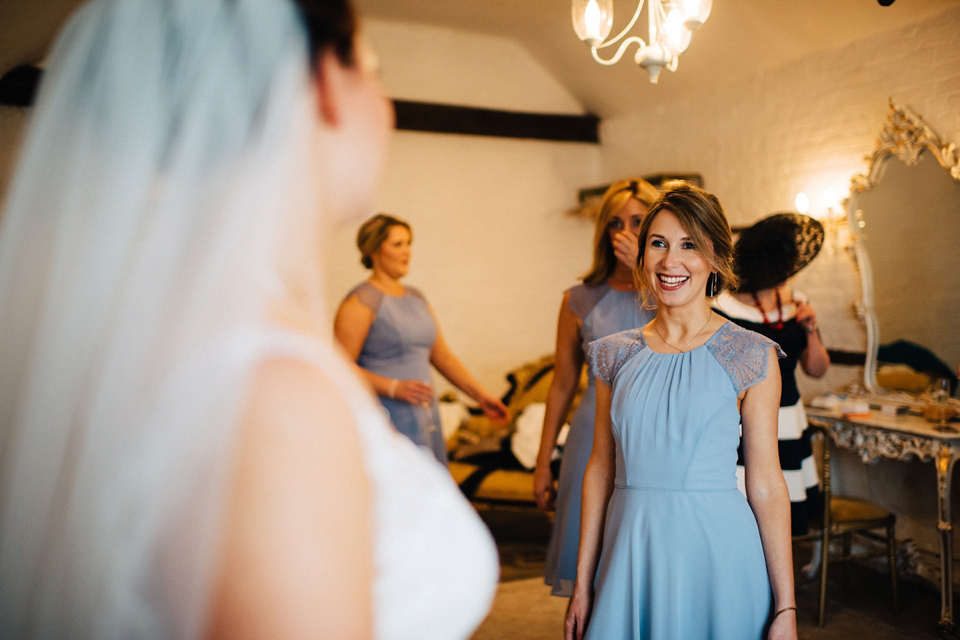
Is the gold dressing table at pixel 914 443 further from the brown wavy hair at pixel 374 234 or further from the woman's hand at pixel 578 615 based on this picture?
the brown wavy hair at pixel 374 234

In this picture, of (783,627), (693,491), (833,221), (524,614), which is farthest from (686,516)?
(833,221)

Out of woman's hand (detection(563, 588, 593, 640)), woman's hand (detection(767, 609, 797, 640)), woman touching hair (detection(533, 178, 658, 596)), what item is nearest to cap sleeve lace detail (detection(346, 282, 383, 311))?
woman touching hair (detection(533, 178, 658, 596))

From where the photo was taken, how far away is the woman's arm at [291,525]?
0.54 meters

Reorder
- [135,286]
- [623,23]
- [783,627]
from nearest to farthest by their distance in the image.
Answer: [135,286], [783,627], [623,23]

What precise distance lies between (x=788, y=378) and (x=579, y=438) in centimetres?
90

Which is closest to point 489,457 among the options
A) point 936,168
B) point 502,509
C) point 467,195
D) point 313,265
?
point 502,509

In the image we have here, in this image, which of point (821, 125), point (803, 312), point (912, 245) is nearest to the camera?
point (803, 312)

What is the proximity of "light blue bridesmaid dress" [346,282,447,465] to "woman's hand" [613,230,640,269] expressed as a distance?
1.28 m

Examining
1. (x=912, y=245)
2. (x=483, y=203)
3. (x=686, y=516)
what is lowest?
(x=686, y=516)

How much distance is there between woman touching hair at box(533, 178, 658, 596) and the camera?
7.36 ft

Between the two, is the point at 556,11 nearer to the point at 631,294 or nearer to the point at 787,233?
the point at 787,233

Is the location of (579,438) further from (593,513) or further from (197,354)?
(197,354)

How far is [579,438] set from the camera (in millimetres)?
2279

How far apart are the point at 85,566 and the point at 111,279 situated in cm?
28
